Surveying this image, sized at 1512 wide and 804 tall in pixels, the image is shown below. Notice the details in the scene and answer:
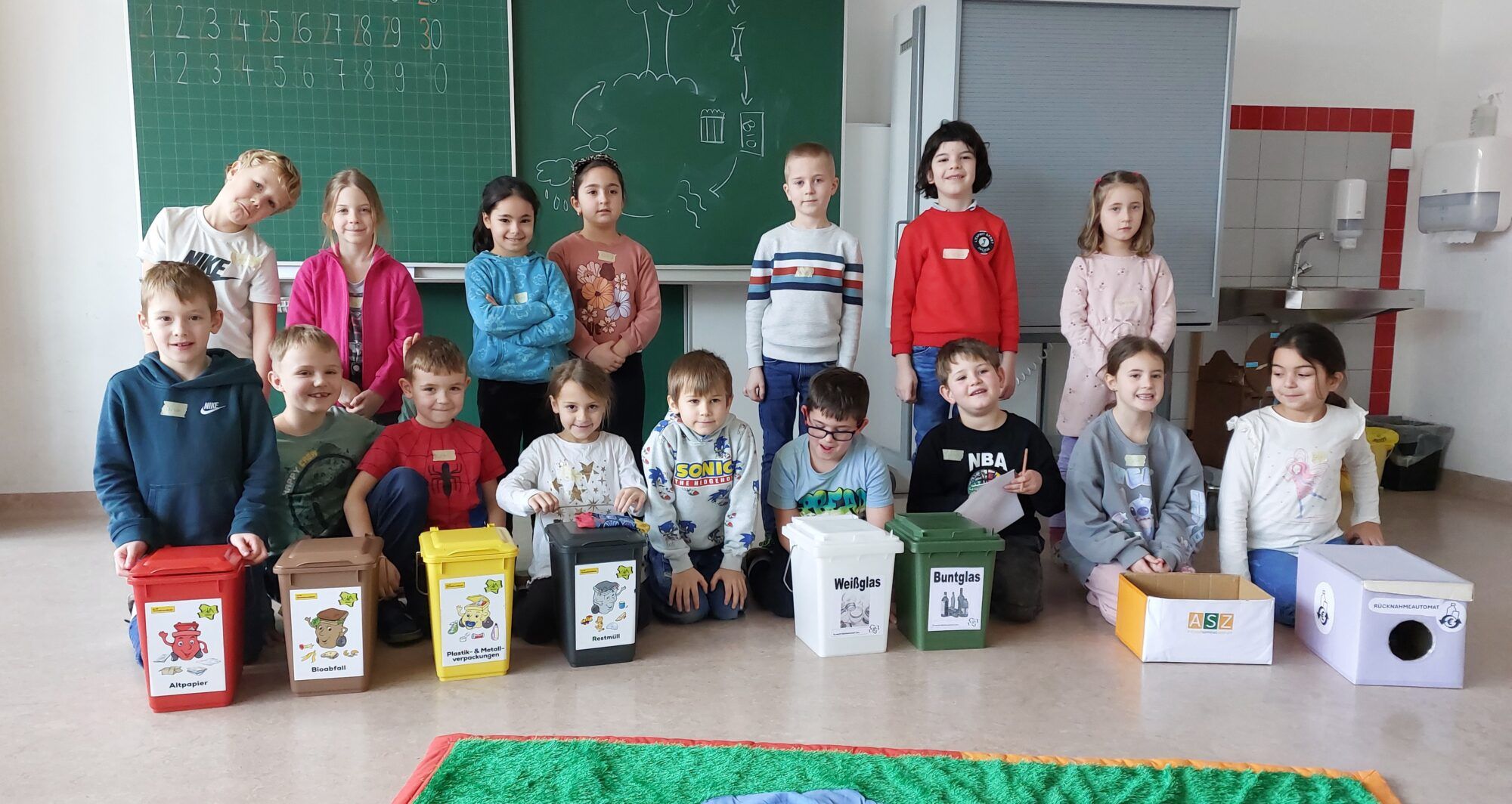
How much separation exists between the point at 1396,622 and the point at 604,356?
2164 mm

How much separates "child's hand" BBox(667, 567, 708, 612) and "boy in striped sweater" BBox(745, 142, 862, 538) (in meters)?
0.55

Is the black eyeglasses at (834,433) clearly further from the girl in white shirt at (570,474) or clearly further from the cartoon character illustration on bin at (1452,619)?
the cartoon character illustration on bin at (1452,619)

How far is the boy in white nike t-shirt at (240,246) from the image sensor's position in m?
2.76

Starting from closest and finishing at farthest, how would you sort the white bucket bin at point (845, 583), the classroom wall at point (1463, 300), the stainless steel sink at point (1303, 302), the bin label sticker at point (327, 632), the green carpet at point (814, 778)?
the green carpet at point (814, 778) → the bin label sticker at point (327, 632) → the white bucket bin at point (845, 583) → the stainless steel sink at point (1303, 302) → the classroom wall at point (1463, 300)

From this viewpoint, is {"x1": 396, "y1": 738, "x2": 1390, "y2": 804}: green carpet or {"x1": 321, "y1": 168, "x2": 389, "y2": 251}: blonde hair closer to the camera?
{"x1": 396, "y1": 738, "x2": 1390, "y2": 804}: green carpet

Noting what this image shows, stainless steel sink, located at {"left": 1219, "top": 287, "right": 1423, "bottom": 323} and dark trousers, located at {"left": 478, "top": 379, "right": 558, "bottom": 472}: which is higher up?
stainless steel sink, located at {"left": 1219, "top": 287, "right": 1423, "bottom": 323}

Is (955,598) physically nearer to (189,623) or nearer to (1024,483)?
(1024,483)

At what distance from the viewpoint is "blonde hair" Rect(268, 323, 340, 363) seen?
2.52m

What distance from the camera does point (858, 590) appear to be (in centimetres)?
242

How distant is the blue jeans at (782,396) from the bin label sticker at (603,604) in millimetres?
918

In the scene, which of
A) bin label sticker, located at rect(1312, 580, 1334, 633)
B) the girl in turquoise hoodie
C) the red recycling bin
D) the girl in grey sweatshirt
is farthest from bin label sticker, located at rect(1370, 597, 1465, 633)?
the red recycling bin

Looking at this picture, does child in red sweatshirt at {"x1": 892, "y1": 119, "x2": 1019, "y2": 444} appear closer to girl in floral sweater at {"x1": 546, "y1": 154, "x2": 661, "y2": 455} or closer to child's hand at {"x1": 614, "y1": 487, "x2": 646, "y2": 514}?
girl in floral sweater at {"x1": 546, "y1": 154, "x2": 661, "y2": 455}

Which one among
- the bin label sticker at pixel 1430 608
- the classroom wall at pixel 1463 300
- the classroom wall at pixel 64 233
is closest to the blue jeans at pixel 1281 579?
the bin label sticker at pixel 1430 608

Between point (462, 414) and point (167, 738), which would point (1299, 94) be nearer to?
point (462, 414)
